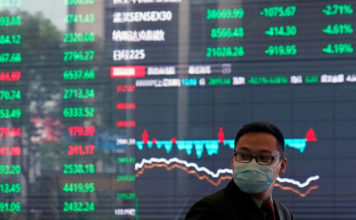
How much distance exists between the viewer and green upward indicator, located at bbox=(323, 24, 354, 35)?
2.86 meters

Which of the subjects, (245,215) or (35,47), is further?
(35,47)

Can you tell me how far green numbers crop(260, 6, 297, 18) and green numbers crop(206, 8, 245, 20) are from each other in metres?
0.12

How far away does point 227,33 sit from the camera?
2949mm

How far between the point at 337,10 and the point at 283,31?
30cm

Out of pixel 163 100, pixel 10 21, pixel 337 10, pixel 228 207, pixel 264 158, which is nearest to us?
pixel 228 207

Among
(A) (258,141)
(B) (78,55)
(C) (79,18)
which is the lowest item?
(A) (258,141)

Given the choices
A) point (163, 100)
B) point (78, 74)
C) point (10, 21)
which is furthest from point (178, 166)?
point (10, 21)

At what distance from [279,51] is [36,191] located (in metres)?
1.56

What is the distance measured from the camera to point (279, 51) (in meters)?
2.92

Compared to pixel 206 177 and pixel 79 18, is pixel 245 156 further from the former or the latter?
pixel 79 18

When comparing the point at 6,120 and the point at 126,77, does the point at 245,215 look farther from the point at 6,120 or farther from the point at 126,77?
the point at 6,120

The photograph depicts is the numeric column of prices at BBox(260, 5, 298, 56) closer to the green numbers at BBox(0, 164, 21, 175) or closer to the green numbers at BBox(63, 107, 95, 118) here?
the green numbers at BBox(63, 107, 95, 118)

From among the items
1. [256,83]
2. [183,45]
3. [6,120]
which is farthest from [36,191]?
[256,83]

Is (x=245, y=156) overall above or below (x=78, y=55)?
below
